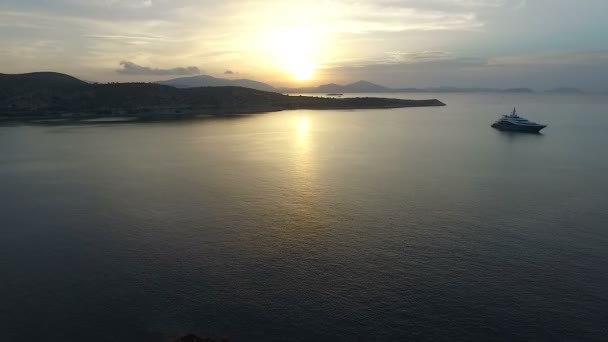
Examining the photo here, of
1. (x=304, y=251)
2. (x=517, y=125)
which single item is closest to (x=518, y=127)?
(x=517, y=125)

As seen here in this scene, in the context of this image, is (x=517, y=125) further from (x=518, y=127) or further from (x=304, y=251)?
(x=304, y=251)

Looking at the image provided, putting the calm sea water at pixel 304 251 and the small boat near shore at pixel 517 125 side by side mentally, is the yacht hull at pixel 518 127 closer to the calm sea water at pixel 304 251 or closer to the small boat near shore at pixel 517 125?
the small boat near shore at pixel 517 125

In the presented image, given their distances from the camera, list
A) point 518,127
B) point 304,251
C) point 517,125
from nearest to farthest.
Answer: point 304,251 → point 518,127 → point 517,125

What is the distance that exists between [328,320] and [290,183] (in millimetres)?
35584

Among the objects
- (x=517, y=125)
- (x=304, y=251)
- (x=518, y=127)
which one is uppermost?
(x=517, y=125)

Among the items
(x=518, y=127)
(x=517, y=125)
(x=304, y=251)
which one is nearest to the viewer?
(x=304, y=251)

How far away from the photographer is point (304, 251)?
118 feet

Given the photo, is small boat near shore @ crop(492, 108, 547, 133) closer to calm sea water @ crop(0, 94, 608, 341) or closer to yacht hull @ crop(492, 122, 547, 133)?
yacht hull @ crop(492, 122, 547, 133)

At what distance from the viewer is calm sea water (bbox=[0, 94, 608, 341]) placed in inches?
1038

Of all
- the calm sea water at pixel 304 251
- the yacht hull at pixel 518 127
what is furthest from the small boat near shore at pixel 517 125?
the calm sea water at pixel 304 251

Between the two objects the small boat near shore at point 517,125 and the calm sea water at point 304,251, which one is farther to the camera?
the small boat near shore at point 517,125

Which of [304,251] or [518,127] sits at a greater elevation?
[518,127]

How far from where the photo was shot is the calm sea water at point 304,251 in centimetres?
2636

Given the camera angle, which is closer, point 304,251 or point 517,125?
point 304,251
